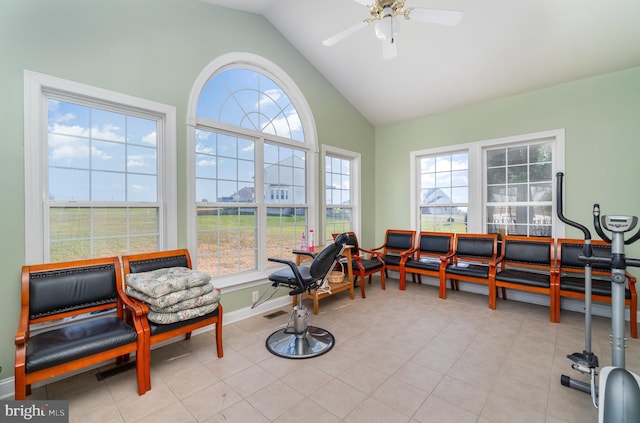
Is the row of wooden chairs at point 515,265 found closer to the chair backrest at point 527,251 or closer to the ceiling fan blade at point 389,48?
the chair backrest at point 527,251

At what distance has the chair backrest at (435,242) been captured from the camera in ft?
14.1

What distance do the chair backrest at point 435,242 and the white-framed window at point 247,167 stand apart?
183 cm

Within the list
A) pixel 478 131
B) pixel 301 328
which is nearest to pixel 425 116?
pixel 478 131

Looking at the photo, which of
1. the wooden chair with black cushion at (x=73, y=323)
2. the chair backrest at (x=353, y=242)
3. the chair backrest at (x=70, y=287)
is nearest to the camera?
the wooden chair with black cushion at (x=73, y=323)

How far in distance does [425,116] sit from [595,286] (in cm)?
312

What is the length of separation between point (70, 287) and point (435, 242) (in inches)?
170

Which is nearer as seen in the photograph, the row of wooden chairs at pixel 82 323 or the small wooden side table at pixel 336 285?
the row of wooden chairs at pixel 82 323

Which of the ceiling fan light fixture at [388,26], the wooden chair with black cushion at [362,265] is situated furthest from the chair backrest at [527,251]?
the ceiling fan light fixture at [388,26]

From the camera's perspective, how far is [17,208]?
1.96m

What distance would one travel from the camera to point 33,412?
1587 millimetres

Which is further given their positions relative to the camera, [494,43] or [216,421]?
[494,43]

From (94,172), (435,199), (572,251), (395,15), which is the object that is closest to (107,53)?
(94,172)

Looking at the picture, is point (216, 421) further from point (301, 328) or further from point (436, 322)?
point (436, 322)

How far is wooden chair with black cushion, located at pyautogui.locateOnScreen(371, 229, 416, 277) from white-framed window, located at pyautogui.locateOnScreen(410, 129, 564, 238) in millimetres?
267
